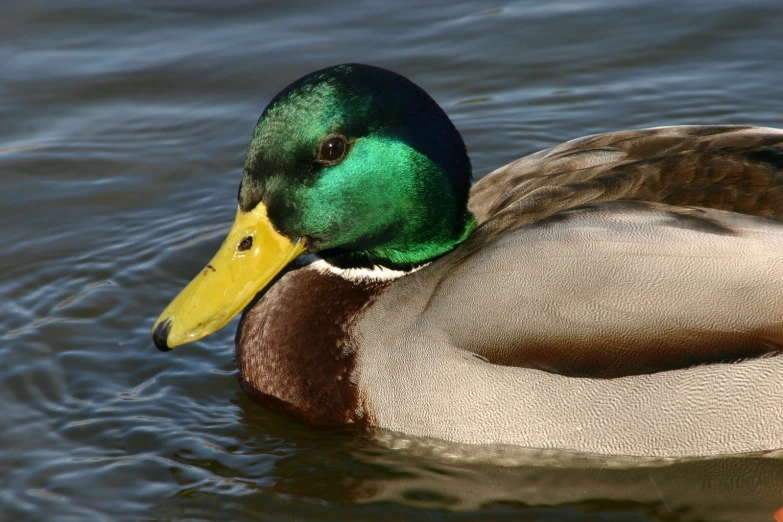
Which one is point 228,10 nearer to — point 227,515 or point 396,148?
point 396,148

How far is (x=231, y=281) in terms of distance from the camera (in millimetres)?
5512

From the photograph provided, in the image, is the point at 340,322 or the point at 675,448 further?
the point at 340,322

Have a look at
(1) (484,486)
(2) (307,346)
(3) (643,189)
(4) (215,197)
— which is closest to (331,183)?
(2) (307,346)

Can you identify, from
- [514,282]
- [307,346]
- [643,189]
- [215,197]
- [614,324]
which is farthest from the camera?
[215,197]

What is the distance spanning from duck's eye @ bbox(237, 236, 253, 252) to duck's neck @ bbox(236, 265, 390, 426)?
0.56 m

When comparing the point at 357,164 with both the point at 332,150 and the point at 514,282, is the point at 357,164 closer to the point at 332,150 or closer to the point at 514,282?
the point at 332,150

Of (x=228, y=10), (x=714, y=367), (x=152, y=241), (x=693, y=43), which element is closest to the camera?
(x=714, y=367)

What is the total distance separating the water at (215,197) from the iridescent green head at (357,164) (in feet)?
3.39

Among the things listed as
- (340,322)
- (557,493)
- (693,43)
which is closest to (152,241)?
(340,322)

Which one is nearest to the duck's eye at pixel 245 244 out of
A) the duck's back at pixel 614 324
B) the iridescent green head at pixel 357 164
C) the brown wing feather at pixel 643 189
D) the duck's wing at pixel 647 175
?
the iridescent green head at pixel 357 164

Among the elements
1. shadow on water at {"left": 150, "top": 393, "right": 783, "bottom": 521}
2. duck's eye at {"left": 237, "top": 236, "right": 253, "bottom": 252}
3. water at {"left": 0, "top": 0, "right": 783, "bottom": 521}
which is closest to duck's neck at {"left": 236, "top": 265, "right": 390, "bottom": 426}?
water at {"left": 0, "top": 0, "right": 783, "bottom": 521}

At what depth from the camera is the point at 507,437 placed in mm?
5316

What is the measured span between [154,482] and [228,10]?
597 centimetres

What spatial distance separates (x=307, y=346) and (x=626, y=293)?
5.28 feet
